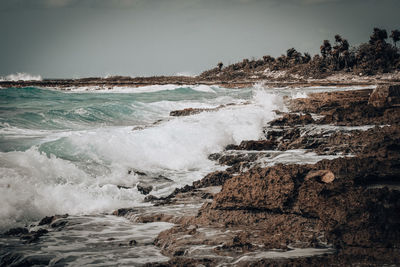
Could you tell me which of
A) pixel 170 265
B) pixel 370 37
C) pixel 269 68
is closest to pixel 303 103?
pixel 170 265

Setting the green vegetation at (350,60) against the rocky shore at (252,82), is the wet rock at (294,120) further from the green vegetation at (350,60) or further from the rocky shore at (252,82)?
the green vegetation at (350,60)

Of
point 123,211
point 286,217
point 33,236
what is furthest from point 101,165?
point 286,217

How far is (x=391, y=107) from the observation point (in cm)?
1127

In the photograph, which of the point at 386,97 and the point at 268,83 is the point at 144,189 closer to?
the point at 386,97

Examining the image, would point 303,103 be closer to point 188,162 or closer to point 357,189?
point 188,162

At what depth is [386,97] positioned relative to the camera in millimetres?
11445

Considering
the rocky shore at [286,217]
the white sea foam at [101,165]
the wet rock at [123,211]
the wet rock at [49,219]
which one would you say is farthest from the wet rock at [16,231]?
the wet rock at [123,211]

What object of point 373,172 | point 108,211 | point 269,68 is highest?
→ point 269,68

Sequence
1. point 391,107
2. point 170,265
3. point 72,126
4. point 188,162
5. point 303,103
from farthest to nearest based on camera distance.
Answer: point 303,103 < point 72,126 < point 391,107 < point 188,162 < point 170,265

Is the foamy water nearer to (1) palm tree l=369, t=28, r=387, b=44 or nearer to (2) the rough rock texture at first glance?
(2) the rough rock texture

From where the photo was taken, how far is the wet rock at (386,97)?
11.4 m

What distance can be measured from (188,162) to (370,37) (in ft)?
182

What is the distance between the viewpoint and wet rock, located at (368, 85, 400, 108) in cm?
1136

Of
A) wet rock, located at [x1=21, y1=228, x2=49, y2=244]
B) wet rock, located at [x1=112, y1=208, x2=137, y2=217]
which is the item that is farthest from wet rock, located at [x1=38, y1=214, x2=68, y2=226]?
wet rock, located at [x1=112, y1=208, x2=137, y2=217]
